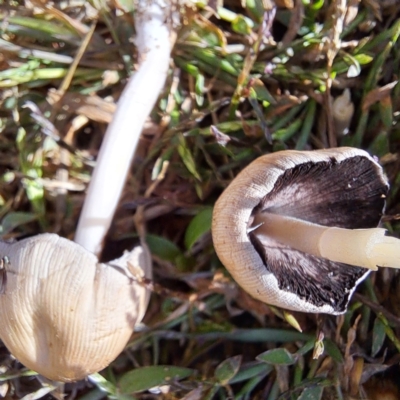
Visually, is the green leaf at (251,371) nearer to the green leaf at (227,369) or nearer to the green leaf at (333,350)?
the green leaf at (227,369)

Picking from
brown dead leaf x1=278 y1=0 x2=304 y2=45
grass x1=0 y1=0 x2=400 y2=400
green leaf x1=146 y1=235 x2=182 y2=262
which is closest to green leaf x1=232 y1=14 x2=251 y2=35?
grass x1=0 y1=0 x2=400 y2=400

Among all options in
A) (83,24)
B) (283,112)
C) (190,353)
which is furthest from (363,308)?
(83,24)

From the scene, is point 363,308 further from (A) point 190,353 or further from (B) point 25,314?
(B) point 25,314

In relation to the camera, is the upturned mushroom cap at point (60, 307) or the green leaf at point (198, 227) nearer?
the upturned mushroom cap at point (60, 307)

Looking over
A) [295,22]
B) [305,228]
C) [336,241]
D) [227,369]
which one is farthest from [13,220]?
[295,22]

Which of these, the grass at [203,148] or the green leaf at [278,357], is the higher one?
the grass at [203,148]

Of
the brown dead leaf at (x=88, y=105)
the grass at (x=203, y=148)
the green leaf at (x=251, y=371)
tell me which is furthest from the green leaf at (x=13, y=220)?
the green leaf at (x=251, y=371)

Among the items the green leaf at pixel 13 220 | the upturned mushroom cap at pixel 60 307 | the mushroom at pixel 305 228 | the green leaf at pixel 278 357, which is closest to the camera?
the mushroom at pixel 305 228
